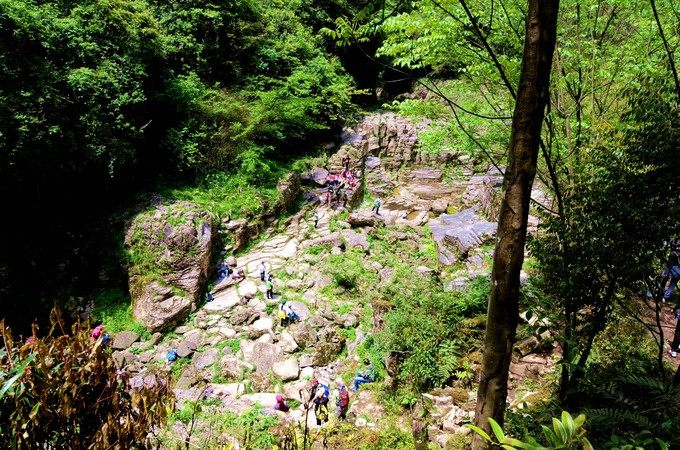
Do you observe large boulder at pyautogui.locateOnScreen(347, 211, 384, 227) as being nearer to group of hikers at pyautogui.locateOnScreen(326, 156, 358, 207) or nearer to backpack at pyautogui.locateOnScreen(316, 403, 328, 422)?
group of hikers at pyautogui.locateOnScreen(326, 156, 358, 207)

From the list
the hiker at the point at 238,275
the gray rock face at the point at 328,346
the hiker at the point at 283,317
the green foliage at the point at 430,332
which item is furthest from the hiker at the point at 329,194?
the green foliage at the point at 430,332

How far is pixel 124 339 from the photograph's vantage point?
9430 millimetres

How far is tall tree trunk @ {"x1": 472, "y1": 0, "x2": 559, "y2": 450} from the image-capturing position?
178 cm

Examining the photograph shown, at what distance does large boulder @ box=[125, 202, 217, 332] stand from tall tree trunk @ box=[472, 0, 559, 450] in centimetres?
963

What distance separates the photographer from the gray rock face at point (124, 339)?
9.27 metres

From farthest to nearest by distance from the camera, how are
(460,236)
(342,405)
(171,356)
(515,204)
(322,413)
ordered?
(460,236)
(171,356)
(342,405)
(322,413)
(515,204)

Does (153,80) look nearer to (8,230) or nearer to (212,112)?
(212,112)

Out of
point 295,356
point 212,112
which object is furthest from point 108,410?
point 212,112

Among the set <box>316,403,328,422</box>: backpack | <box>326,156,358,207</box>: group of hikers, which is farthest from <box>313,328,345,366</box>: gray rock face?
<box>326,156,358,207</box>: group of hikers

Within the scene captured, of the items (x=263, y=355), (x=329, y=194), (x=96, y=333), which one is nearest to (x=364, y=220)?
(x=329, y=194)

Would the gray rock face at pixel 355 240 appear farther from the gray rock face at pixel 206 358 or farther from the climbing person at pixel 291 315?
the gray rock face at pixel 206 358

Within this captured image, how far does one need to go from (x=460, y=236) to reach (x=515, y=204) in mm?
10148

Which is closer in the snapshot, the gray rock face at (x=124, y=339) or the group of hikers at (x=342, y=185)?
the gray rock face at (x=124, y=339)

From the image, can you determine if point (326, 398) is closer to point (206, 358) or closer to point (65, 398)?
point (206, 358)
